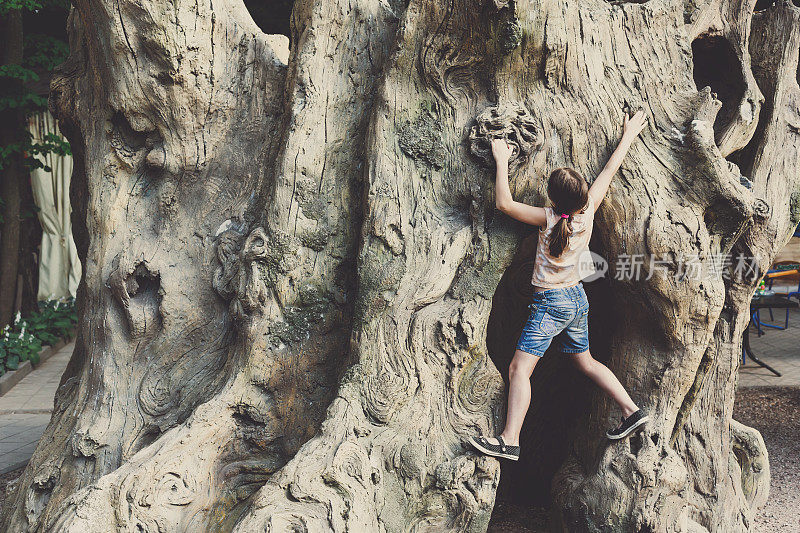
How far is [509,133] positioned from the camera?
155 inches

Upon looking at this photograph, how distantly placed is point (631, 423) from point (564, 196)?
129cm

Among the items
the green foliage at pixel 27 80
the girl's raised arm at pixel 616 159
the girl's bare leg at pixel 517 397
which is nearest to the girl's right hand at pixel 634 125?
the girl's raised arm at pixel 616 159

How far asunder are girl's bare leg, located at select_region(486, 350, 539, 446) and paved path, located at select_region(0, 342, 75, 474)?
442 cm

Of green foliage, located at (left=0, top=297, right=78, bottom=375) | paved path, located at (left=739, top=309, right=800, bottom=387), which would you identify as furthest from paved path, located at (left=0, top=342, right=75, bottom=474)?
paved path, located at (left=739, top=309, right=800, bottom=387)

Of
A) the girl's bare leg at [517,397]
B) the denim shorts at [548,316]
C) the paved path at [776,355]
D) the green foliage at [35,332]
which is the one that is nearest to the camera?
the girl's bare leg at [517,397]

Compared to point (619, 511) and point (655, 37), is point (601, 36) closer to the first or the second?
point (655, 37)

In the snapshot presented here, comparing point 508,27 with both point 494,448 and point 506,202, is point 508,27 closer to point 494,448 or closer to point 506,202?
point 506,202

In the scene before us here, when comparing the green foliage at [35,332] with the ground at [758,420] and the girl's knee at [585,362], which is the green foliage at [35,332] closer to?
the ground at [758,420]

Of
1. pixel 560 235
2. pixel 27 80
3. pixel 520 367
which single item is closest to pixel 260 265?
pixel 520 367

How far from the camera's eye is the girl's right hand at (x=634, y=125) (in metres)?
4.04

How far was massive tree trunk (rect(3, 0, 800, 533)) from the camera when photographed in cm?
370

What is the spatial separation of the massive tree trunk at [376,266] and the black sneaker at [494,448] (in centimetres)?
8

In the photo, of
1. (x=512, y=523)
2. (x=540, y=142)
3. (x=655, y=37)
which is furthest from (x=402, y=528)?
(x=655, y=37)

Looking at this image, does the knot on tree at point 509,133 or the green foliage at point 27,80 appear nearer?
the knot on tree at point 509,133
